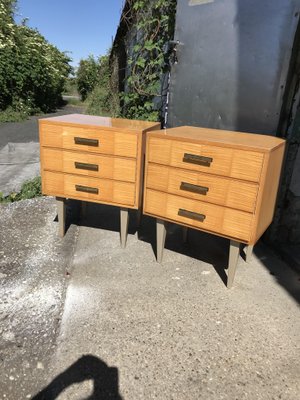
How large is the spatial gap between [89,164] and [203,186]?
0.86 m

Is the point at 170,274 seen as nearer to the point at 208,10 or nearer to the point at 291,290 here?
the point at 291,290

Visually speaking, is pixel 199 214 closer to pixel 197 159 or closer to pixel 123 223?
pixel 197 159

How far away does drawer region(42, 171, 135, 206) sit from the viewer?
8.07 feet

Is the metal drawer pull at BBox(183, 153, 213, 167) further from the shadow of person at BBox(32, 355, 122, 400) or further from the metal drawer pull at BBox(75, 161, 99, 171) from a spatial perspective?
the shadow of person at BBox(32, 355, 122, 400)

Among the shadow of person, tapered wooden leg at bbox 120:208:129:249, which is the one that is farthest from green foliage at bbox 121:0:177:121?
the shadow of person

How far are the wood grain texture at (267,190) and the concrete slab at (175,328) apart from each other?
45 cm

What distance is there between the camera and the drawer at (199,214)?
6.68 ft

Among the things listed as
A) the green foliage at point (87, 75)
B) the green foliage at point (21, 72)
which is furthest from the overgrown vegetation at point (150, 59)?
the green foliage at point (87, 75)

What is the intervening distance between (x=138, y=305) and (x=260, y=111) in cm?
170

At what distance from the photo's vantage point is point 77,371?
1562 mm

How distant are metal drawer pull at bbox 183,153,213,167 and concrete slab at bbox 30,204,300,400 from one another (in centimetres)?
83

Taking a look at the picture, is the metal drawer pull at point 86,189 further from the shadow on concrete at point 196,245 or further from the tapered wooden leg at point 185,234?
the tapered wooden leg at point 185,234

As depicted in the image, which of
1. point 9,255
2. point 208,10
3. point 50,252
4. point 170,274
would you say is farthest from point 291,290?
point 208,10

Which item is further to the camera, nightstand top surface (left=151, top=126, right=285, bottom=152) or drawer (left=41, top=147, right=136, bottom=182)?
drawer (left=41, top=147, right=136, bottom=182)
